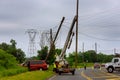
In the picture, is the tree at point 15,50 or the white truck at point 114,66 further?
the tree at point 15,50

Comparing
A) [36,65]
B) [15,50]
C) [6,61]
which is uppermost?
[15,50]

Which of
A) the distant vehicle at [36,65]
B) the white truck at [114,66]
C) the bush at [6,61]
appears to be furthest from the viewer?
the distant vehicle at [36,65]

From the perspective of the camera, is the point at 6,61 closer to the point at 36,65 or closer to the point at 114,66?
the point at 36,65

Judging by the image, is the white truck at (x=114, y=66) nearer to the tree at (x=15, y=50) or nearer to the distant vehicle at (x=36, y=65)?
the distant vehicle at (x=36, y=65)

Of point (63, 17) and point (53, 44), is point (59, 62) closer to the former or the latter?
point (63, 17)

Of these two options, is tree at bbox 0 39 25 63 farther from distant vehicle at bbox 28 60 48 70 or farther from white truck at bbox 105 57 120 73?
white truck at bbox 105 57 120 73

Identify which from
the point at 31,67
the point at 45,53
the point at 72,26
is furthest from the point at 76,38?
the point at 45,53

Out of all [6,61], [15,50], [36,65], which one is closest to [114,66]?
[36,65]

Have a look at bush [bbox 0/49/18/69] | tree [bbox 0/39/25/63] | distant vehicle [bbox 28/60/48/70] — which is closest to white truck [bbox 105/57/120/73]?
distant vehicle [bbox 28/60/48/70]

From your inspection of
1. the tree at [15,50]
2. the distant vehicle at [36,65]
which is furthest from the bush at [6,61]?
the tree at [15,50]

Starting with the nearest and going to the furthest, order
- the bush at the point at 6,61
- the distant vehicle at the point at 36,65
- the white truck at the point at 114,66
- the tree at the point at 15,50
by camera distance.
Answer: the bush at the point at 6,61 < the white truck at the point at 114,66 < the distant vehicle at the point at 36,65 < the tree at the point at 15,50

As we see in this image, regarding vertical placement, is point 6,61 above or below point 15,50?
below

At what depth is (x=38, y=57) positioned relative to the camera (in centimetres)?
10269

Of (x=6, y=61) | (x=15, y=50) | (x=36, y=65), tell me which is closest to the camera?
(x=6, y=61)
